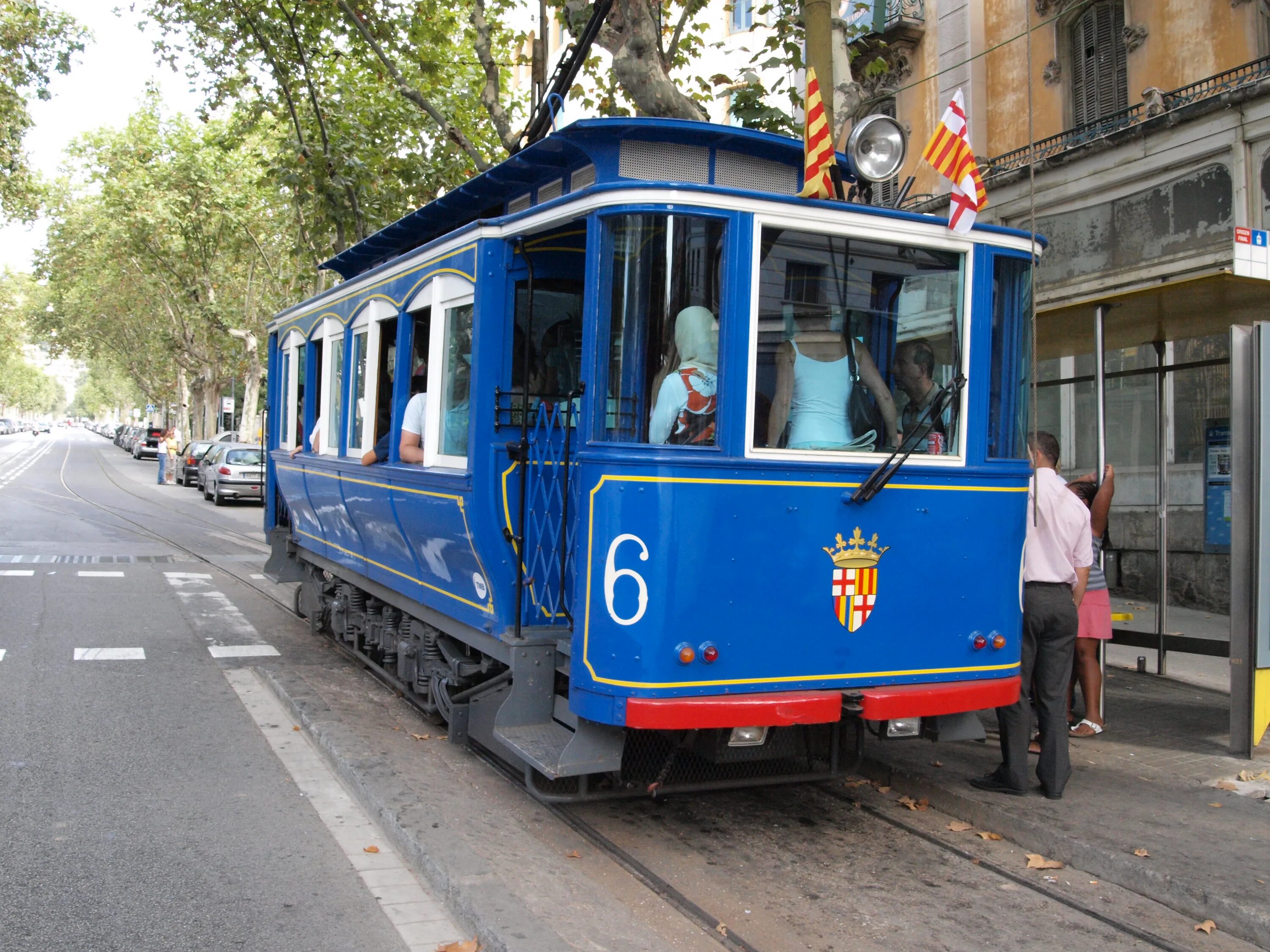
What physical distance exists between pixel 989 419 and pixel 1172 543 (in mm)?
9449

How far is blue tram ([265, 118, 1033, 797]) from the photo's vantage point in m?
4.85

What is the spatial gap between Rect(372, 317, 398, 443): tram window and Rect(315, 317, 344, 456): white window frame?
1.20 m

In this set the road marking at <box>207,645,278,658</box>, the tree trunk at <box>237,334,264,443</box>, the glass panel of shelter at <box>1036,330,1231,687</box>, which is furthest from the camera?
the tree trunk at <box>237,334,264,443</box>

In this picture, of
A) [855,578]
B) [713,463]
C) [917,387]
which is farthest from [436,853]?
[917,387]

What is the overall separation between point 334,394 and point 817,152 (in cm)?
457

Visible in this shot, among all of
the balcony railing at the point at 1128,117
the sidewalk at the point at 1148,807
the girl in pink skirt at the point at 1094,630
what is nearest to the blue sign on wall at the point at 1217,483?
the balcony railing at the point at 1128,117

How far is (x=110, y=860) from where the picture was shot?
16.5 feet

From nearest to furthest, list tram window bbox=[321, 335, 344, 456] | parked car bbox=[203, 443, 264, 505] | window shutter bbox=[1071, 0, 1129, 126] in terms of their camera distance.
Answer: tram window bbox=[321, 335, 344, 456], window shutter bbox=[1071, 0, 1129, 126], parked car bbox=[203, 443, 264, 505]

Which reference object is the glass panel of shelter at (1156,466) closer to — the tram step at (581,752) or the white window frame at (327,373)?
the white window frame at (327,373)

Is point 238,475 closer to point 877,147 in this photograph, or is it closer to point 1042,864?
point 877,147

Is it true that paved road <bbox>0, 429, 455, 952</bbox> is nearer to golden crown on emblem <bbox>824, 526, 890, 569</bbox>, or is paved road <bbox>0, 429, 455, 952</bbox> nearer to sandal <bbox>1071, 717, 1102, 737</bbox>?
golden crown on emblem <bbox>824, 526, 890, 569</bbox>

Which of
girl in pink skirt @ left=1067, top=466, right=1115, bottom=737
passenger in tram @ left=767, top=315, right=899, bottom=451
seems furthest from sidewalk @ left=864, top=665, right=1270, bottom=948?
passenger in tram @ left=767, top=315, right=899, bottom=451

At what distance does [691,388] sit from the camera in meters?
4.91

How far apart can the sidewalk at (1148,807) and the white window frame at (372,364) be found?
3.81 m
